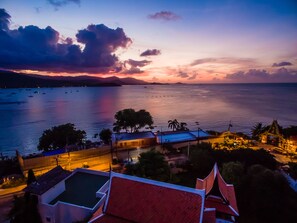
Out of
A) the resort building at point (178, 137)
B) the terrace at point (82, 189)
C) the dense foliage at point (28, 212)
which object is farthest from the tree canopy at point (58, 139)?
the dense foliage at point (28, 212)

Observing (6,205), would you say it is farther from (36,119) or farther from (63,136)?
(36,119)

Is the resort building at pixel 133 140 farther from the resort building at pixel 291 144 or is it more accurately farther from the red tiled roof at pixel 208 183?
the resort building at pixel 291 144

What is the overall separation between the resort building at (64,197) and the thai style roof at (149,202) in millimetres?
3948

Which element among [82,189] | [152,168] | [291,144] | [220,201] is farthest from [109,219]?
[291,144]

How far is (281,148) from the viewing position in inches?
1714

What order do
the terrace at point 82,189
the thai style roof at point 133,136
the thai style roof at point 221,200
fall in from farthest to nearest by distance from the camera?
the thai style roof at point 133,136 < the terrace at point 82,189 < the thai style roof at point 221,200

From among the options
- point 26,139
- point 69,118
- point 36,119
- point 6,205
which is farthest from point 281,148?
point 36,119

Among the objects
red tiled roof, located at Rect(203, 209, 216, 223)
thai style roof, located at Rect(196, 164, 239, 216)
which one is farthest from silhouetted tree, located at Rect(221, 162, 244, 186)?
red tiled roof, located at Rect(203, 209, 216, 223)

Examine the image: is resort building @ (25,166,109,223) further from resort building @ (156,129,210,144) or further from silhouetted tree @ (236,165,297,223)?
resort building @ (156,129,210,144)

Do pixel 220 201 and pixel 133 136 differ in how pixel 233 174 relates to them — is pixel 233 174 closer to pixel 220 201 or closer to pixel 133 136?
pixel 220 201

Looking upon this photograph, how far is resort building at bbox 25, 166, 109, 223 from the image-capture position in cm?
1753

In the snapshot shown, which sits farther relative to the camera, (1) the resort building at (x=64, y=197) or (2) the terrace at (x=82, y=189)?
(2) the terrace at (x=82, y=189)

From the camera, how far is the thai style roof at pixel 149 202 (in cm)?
1270

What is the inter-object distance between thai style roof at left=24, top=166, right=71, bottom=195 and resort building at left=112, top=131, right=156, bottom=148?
20.7 meters
